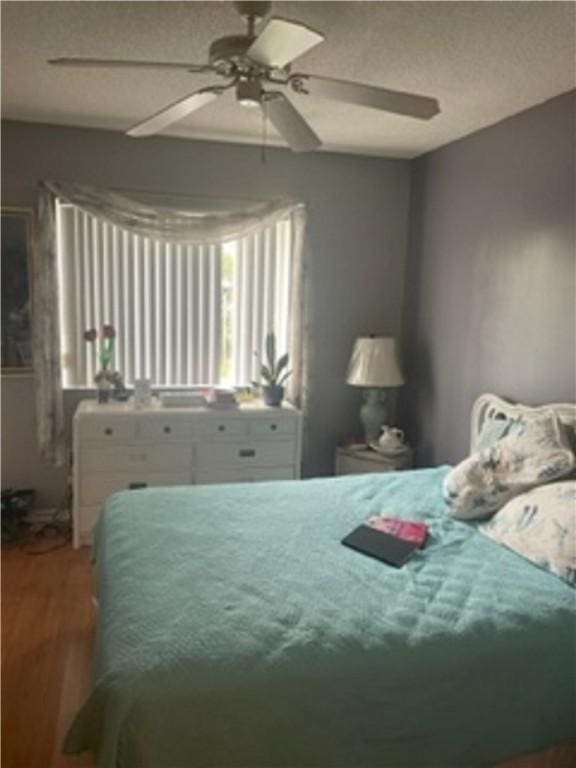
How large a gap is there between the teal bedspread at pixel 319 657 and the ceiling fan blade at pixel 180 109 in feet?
5.05

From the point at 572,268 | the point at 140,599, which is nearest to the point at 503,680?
the point at 140,599

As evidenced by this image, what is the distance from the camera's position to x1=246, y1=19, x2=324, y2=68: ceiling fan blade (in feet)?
4.94

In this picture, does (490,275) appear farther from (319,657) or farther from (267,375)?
(319,657)

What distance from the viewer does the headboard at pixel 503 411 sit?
8.66 feet

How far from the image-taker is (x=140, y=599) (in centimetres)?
175

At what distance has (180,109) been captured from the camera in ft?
6.99

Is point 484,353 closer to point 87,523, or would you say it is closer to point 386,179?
point 386,179

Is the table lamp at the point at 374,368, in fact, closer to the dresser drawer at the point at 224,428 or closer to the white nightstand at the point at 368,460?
the white nightstand at the point at 368,460

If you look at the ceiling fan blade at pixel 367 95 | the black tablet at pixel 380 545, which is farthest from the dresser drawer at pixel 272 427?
the ceiling fan blade at pixel 367 95

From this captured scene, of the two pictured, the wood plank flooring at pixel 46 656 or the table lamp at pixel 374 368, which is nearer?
the wood plank flooring at pixel 46 656

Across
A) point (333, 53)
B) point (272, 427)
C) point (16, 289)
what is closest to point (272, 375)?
point (272, 427)

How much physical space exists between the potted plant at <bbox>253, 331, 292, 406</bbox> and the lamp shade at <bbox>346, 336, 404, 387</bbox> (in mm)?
474

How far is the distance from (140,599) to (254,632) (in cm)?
38

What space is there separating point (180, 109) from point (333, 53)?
2.21 feet
